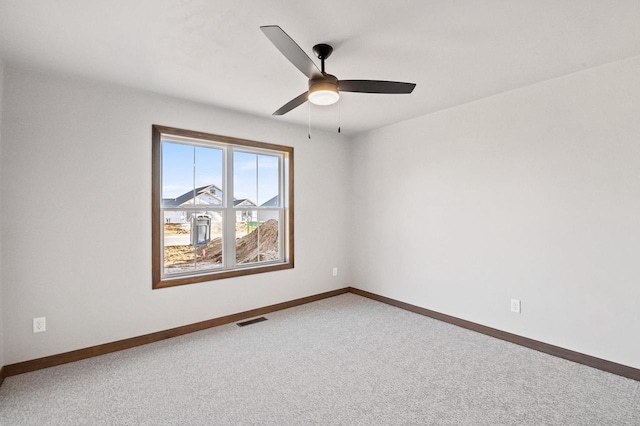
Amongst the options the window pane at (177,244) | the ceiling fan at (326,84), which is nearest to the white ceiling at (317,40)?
the ceiling fan at (326,84)

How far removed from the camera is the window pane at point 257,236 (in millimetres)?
3977

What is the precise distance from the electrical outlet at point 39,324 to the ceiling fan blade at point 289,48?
116 inches

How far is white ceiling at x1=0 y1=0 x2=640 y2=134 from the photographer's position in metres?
1.85

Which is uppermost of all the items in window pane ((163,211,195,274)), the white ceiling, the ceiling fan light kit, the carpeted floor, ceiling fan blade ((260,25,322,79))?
the white ceiling

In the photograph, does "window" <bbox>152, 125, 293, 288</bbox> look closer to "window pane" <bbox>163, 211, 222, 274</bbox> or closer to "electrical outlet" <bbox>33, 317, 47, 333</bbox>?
"window pane" <bbox>163, 211, 222, 274</bbox>

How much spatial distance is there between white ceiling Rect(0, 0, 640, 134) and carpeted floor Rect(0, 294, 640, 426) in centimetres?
252

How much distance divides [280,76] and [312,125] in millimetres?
1638

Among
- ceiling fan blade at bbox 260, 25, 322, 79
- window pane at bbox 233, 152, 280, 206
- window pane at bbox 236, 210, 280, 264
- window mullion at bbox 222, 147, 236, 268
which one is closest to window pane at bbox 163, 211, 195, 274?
window mullion at bbox 222, 147, 236, 268

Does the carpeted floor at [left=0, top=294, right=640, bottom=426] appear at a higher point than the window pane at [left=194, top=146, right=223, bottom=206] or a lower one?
lower

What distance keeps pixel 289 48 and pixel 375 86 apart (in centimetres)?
69

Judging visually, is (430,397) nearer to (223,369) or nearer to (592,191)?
(223,369)

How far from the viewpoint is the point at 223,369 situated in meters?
2.57

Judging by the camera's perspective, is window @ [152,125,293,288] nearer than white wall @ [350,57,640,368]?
No

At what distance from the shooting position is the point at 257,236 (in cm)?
415
